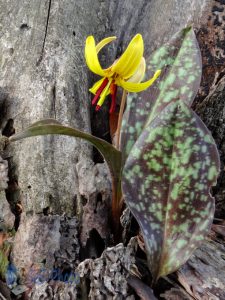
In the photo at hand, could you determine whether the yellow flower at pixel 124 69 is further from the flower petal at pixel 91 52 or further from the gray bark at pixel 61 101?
the gray bark at pixel 61 101

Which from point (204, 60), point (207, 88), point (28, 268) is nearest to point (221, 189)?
point (207, 88)

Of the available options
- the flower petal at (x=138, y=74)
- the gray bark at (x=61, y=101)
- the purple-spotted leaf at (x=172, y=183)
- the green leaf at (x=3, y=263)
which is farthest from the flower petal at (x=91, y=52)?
the green leaf at (x=3, y=263)

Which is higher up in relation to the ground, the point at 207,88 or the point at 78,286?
the point at 207,88

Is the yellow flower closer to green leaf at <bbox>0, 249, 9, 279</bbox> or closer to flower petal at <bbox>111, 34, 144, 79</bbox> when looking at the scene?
flower petal at <bbox>111, 34, 144, 79</bbox>

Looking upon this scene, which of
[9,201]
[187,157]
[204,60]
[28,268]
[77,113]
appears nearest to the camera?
[187,157]

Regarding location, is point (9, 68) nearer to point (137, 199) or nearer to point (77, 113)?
point (77, 113)

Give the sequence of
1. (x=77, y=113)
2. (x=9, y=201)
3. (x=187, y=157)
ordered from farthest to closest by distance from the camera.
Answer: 1. (x=77, y=113)
2. (x=9, y=201)
3. (x=187, y=157)


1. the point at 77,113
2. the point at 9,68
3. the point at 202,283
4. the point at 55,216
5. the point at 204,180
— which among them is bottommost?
the point at 202,283
